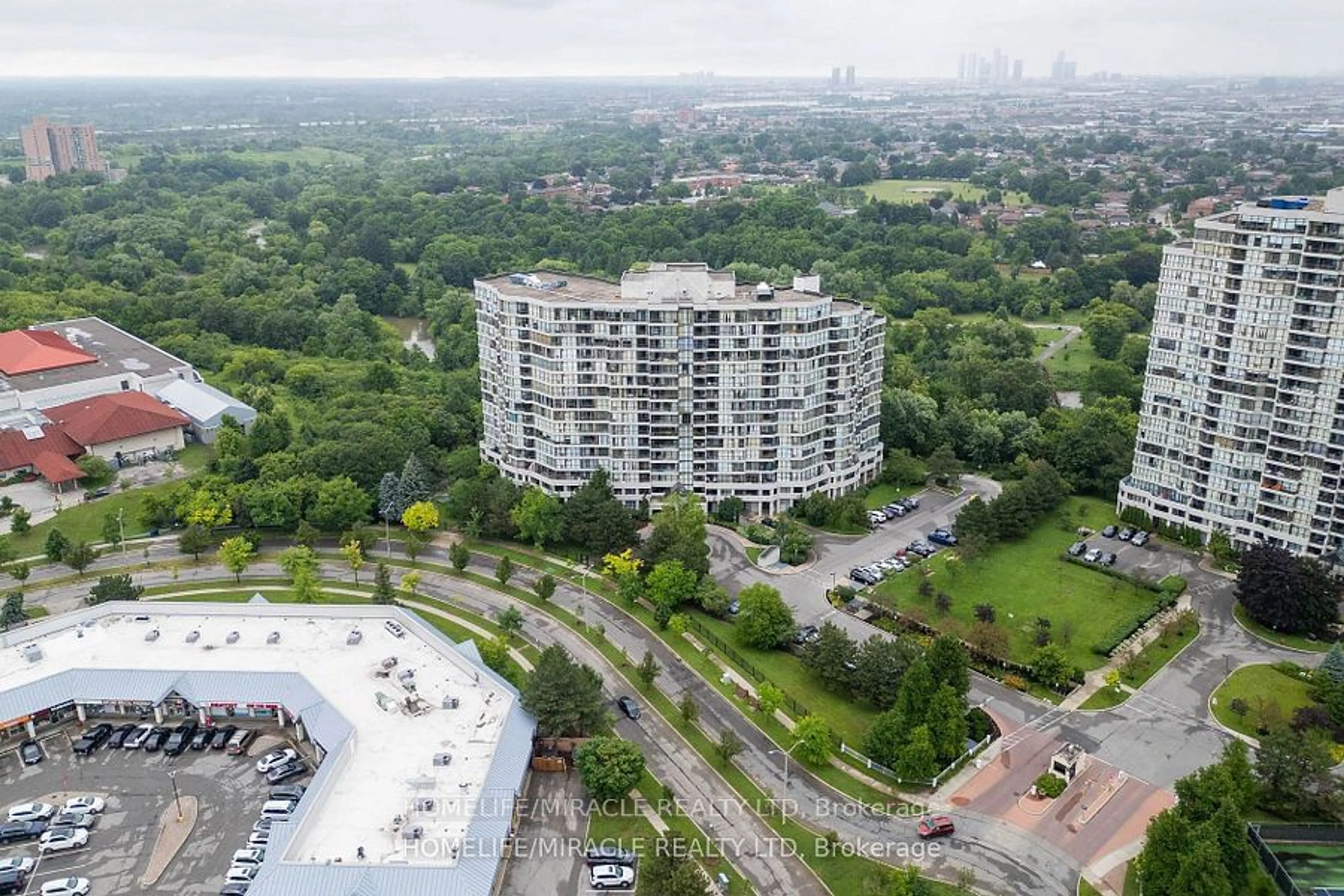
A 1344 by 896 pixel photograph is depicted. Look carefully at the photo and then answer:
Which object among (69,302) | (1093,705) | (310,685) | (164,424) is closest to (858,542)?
(1093,705)

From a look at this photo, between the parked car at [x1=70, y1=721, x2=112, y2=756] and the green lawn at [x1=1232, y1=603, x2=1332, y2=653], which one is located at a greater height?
the green lawn at [x1=1232, y1=603, x2=1332, y2=653]

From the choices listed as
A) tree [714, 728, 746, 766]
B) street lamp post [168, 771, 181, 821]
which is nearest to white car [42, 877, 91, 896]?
street lamp post [168, 771, 181, 821]

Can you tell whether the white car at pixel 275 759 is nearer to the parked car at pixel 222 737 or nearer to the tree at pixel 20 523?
the parked car at pixel 222 737

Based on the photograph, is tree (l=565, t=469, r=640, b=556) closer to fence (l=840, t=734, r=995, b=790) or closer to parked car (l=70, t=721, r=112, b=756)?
fence (l=840, t=734, r=995, b=790)

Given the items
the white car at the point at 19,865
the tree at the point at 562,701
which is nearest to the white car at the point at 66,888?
the white car at the point at 19,865

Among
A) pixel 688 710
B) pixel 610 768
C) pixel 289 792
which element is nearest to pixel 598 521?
pixel 688 710
